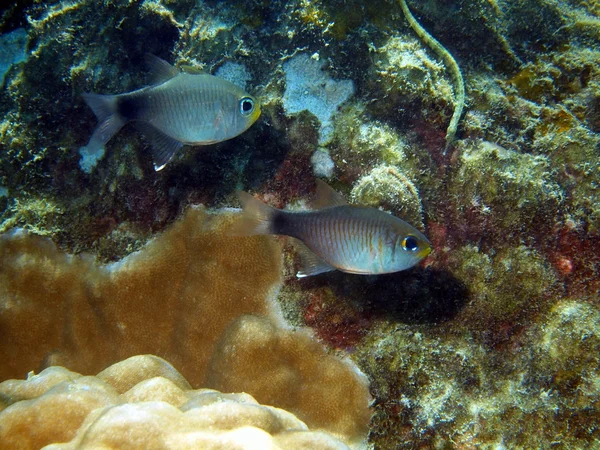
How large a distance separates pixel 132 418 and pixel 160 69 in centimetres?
233

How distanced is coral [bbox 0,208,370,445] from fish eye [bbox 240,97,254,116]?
0.92 metres

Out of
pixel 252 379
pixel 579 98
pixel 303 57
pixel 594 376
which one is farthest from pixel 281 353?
pixel 579 98

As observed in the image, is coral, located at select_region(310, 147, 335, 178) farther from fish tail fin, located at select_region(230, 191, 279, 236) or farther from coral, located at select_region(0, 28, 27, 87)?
coral, located at select_region(0, 28, 27, 87)

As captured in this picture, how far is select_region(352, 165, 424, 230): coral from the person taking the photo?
2904mm

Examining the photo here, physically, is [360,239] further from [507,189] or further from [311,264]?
[507,189]

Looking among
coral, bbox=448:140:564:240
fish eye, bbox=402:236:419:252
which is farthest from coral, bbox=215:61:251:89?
fish eye, bbox=402:236:419:252

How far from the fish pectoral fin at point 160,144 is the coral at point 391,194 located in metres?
1.40

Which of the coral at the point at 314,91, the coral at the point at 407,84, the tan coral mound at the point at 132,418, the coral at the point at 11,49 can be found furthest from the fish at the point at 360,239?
the coral at the point at 11,49

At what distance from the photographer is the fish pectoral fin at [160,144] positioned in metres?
2.92

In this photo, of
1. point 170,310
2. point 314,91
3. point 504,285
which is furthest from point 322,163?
point 170,310

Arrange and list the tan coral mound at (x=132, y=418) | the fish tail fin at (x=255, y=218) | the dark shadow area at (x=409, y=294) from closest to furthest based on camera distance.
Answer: the tan coral mound at (x=132, y=418) → the fish tail fin at (x=255, y=218) → the dark shadow area at (x=409, y=294)

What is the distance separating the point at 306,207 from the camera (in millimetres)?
3244

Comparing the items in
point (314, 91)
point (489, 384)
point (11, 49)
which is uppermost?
point (11, 49)

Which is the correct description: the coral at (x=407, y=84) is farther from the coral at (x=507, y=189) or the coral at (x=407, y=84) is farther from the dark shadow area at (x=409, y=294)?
the dark shadow area at (x=409, y=294)
